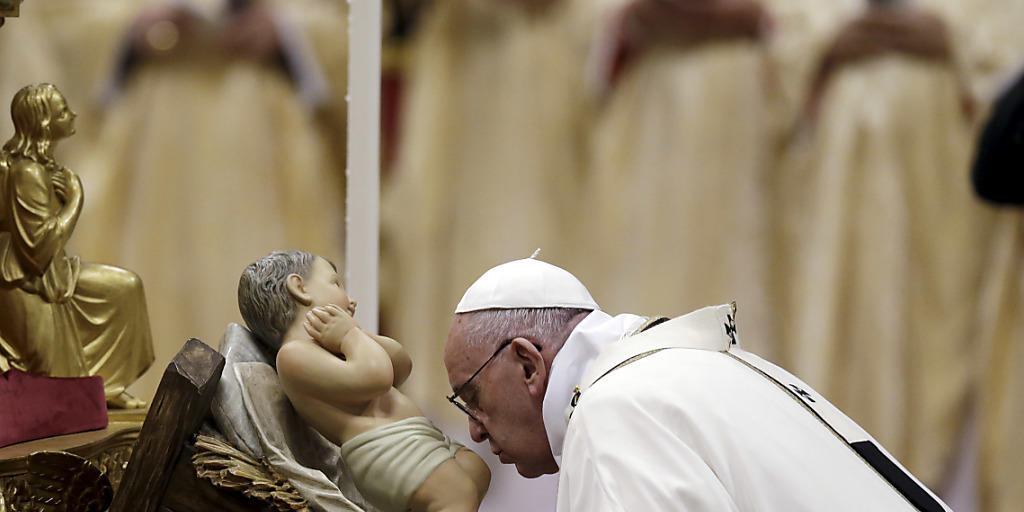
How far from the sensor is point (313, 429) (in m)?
2.40

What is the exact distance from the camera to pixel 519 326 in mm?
2250

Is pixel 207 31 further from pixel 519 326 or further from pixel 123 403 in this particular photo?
pixel 519 326

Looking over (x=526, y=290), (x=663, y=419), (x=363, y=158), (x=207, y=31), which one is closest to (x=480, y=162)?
(x=363, y=158)

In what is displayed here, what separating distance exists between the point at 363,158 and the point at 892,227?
229 cm

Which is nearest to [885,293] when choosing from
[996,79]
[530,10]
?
[996,79]

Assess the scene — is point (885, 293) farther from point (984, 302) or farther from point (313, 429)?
point (313, 429)

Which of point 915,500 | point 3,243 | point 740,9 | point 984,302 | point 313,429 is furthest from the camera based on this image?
point 740,9

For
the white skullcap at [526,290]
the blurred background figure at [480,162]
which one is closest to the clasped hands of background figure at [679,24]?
the blurred background figure at [480,162]

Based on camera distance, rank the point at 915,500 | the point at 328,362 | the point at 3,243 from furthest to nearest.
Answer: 1. the point at 3,243
2. the point at 328,362
3. the point at 915,500

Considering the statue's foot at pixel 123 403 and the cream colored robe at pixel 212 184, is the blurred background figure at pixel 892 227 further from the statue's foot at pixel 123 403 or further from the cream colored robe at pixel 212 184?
the statue's foot at pixel 123 403

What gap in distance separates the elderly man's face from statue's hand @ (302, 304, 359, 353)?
24cm

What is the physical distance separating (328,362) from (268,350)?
0.30 meters

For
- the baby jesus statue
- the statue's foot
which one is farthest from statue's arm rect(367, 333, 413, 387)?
the statue's foot

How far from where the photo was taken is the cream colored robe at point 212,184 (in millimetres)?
4480
